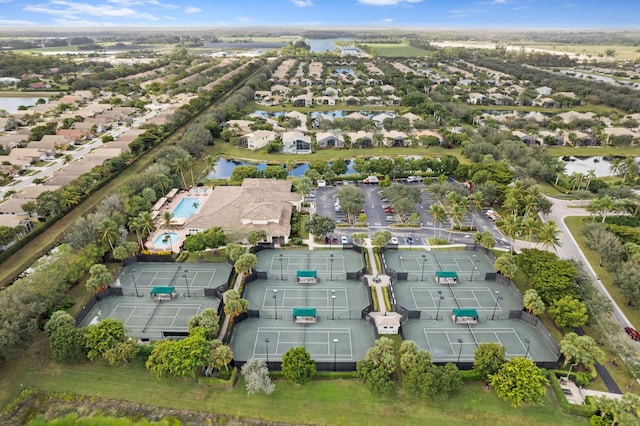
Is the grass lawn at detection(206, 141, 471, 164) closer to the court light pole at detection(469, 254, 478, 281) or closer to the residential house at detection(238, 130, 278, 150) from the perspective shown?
the residential house at detection(238, 130, 278, 150)

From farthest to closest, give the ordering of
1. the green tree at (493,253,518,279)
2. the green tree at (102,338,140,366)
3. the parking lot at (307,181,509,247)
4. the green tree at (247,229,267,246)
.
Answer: the parking lot at (307,181,509,247), the green tree at (247,229,267,246), the green tree at (493,253,518,279), the green tree at (102,338,140,366)

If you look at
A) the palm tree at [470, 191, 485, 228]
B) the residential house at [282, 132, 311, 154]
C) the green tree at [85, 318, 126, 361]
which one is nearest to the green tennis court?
the green tree at [85, 318, 126, 361]

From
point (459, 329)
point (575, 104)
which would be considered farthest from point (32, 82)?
point (575, 104)

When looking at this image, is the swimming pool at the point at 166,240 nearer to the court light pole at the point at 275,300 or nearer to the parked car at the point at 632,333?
the court light pole at the point at 275,300

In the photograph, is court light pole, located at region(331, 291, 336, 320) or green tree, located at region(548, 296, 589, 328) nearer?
green tree, located at region(548, 296, 589, 328)

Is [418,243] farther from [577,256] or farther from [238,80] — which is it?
[238,80]

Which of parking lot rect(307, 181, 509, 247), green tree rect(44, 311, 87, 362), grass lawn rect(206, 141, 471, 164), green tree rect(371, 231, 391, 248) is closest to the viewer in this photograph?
green tree rect(44, 311, 87, 362)

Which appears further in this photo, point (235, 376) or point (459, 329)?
point (459, 329)
